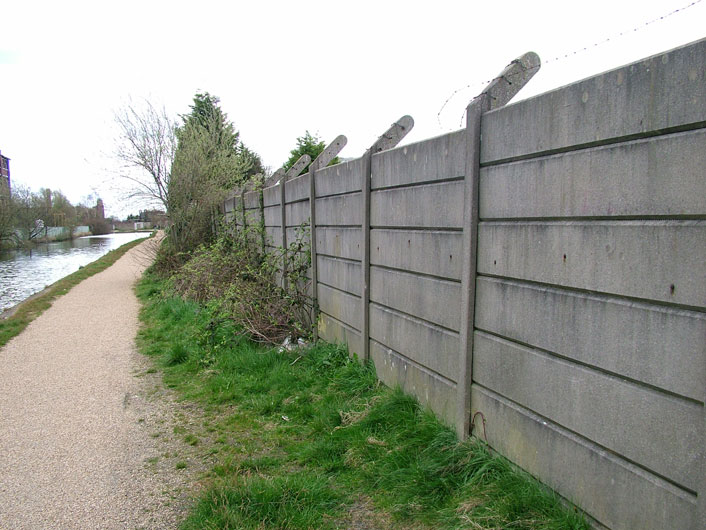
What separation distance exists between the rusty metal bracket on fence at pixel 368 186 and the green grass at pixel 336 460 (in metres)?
0.36

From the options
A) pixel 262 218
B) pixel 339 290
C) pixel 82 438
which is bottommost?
pixel 82 438

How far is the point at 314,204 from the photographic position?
18.8 ft

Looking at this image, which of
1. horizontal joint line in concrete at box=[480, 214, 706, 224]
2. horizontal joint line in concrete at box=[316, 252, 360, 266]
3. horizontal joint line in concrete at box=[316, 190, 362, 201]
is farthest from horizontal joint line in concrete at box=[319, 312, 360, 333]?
horizontal joint line in concrete at box=[480, 214, 706, 224]

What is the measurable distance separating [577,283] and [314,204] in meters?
3.99

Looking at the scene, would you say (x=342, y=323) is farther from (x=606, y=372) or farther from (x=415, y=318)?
(x=606, y=372)

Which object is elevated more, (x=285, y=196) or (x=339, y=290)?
(x=285, y=196)

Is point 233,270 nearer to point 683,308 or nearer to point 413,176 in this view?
point 413,176

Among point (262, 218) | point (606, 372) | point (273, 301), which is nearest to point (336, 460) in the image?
point (606, 372)

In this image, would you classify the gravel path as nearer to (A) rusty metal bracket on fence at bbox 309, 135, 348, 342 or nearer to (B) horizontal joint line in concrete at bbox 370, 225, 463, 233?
(A) rusty metal bracket on fence at bbox 309, 135, 348, 342

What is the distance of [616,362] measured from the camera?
6.24 feet

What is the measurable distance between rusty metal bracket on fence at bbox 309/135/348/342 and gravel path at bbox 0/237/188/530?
1.92m

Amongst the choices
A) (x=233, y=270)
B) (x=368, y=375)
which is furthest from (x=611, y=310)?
(x=233, y=270)

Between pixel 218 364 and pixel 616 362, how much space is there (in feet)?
14.1

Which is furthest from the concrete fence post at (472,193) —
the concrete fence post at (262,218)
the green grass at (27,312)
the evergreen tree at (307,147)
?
the evergreen tree at (307,147)
